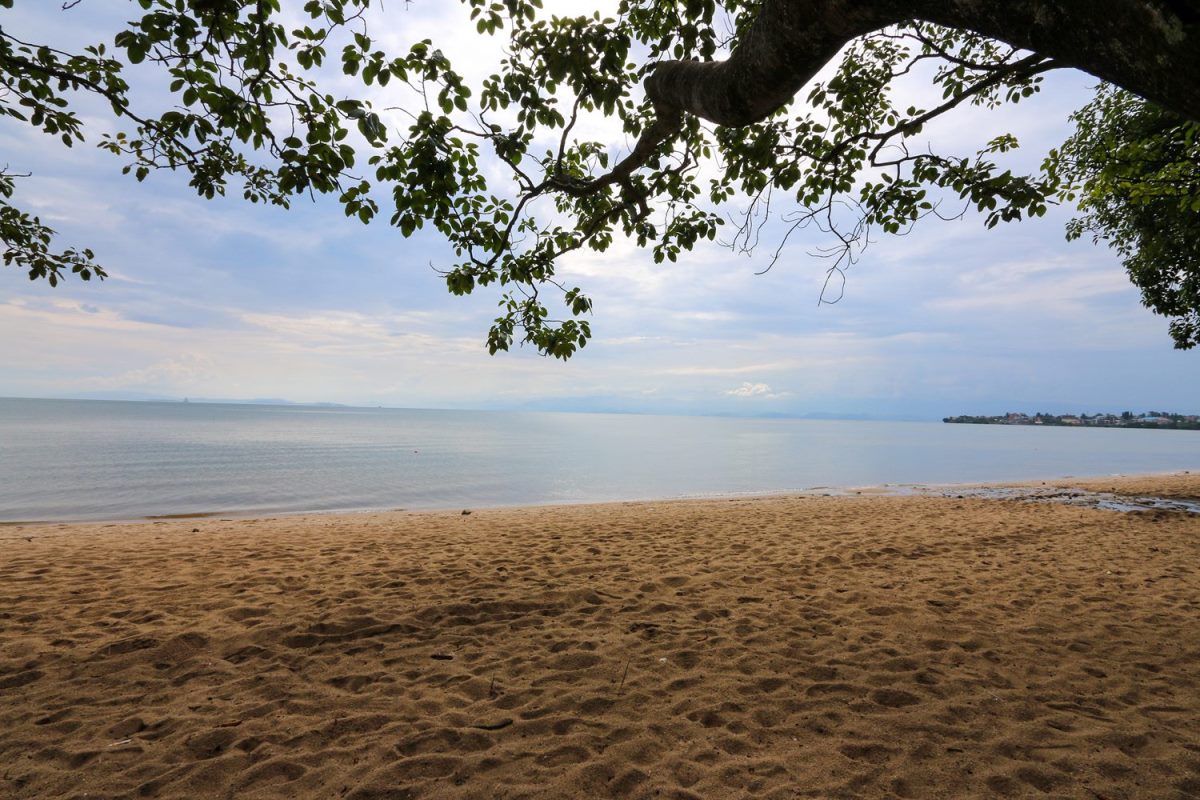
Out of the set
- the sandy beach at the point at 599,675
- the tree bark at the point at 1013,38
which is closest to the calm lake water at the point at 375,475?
the sandy beach at the point at 599,675

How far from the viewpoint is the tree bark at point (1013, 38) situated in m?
1.43

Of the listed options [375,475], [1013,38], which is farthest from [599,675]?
[375,475]

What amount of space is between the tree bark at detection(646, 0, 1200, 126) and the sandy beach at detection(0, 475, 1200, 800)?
3.17 metres

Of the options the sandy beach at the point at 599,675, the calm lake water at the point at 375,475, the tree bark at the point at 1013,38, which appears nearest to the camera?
the tree bark at the point at 1013,38

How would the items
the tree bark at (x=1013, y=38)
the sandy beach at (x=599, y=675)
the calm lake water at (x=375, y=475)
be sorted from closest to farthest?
the tree bark at (x=1013, y=38) < the sandy beach at (x=599, y=675) < the calm lake water at (x=375, y=475)

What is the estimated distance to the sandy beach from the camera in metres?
2.90

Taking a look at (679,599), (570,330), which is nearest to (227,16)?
(570,330)

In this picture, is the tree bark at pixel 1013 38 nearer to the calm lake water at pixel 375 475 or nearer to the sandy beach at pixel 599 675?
the sandy beach at pixel 599 675

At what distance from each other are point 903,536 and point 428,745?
875cm

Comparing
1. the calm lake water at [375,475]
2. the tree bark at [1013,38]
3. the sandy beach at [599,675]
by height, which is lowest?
the calm lake water at [375,475]

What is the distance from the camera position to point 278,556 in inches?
308

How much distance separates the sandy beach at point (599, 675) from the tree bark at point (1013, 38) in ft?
10.4

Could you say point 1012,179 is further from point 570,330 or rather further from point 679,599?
point 679,599

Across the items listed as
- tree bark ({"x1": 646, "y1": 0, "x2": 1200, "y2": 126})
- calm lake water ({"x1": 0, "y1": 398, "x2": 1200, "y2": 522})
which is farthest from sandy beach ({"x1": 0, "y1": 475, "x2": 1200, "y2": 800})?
calm lake water ({"x1": 0, "y1": 398, "x2": 1200, "y2": 522})
